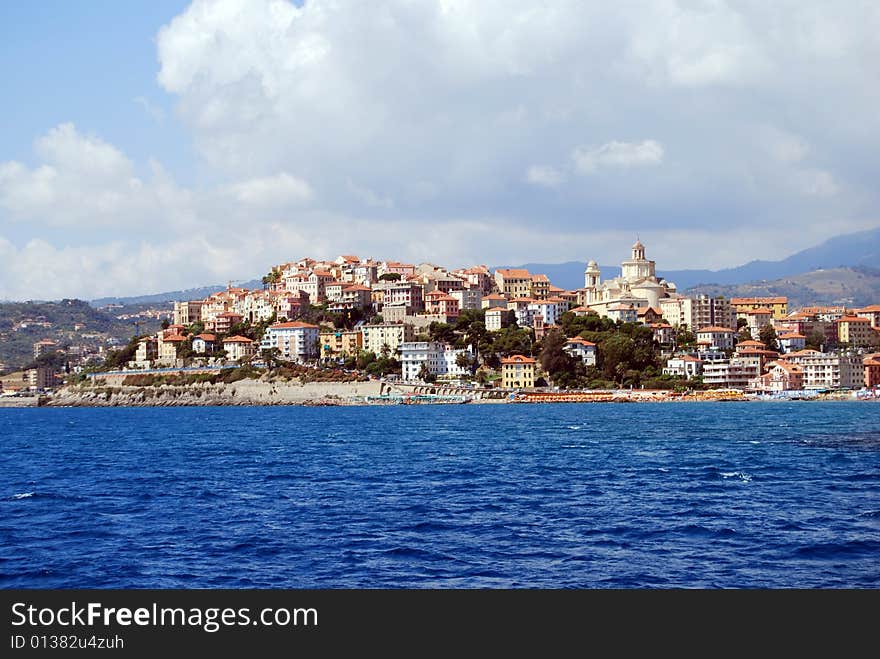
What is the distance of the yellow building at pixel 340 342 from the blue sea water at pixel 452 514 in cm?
9882

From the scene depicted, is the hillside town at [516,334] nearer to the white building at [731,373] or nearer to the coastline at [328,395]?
the white building at [731,373]

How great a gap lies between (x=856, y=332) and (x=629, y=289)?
36206mm

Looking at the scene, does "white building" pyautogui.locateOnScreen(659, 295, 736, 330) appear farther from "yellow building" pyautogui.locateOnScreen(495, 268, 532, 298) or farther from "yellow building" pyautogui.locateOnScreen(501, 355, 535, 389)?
"yellow building" pyautogui.locateOnScreen(501, 355, 535, 389)

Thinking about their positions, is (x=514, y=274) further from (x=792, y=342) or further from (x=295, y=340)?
(x=792, y=342)

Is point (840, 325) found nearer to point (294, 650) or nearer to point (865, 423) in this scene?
point (865, 423)

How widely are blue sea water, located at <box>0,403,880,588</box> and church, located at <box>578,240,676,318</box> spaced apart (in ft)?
339

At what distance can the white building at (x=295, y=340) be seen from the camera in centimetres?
15425

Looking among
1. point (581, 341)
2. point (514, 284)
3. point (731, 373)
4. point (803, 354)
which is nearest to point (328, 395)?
point (581, 341)

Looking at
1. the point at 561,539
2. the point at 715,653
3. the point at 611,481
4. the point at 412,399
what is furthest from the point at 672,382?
the point at 715,653

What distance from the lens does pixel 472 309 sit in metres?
161

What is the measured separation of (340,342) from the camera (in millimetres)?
157375

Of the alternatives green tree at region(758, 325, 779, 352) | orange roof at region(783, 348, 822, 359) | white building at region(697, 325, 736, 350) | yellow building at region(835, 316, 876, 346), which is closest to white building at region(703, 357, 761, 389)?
orange roof at region(783, 348, 822, 359)

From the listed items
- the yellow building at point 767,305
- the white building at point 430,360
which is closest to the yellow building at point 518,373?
the white building at point 430,360

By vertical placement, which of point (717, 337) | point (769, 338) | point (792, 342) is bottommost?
point (792, 342)
